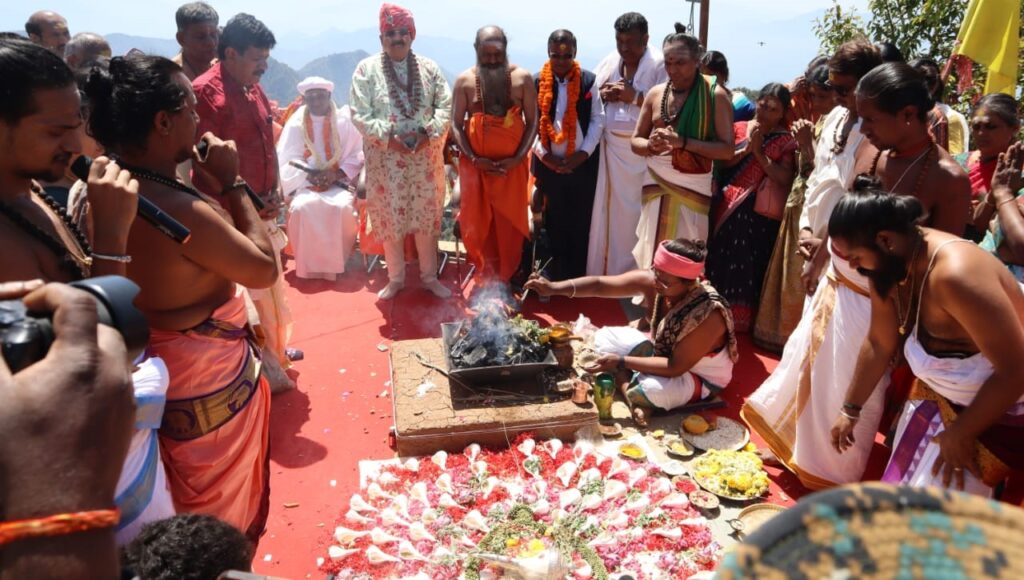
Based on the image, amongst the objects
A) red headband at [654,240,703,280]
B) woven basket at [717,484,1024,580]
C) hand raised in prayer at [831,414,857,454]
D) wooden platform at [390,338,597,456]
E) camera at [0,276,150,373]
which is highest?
camera at [0,276,150,373]

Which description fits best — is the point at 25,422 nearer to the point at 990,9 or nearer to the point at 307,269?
the point at 307,269

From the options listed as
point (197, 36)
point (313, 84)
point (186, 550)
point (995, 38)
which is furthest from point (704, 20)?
point (186, 550)

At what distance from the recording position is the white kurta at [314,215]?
670cm

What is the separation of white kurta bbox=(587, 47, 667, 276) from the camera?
544 cm

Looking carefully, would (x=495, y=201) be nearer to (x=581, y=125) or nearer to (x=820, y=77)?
(x=581, y=125)

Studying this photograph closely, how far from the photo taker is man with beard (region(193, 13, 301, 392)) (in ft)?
14.5

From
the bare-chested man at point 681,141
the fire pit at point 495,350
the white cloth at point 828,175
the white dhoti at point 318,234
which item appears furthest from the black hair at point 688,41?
the white dhoti at point 318,234

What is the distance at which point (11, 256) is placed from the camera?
5.23 ft

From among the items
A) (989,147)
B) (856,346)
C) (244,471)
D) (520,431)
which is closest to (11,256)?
(244,471)

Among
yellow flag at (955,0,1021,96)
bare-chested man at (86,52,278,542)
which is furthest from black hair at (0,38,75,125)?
yellow flag at (955,0,1021,96)

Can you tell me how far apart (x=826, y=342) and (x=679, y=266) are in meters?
0.98

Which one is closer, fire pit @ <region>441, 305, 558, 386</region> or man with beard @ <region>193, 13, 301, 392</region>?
fire pit @ <region>441, 305, 558, 386</region>

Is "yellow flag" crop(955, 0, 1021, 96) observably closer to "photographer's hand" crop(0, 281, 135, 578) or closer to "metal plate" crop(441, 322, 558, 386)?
"metal plate" crop(441, 322, 558, 386)

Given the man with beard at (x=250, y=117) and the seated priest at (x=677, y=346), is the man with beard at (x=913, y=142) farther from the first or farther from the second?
the man with beard at (x=250, y=117)
